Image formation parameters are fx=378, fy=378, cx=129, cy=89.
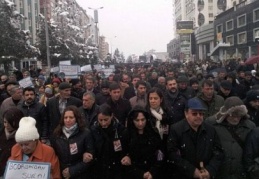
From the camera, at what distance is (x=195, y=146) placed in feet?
15.8

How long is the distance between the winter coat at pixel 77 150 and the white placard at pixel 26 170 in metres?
0.76

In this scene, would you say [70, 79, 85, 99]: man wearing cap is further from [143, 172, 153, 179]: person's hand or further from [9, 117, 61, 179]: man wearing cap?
[9, 117, 61, 179]: man wearing cap

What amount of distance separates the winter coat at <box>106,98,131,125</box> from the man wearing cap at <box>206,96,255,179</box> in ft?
9.23

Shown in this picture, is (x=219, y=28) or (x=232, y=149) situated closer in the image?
(x=232, y=149)

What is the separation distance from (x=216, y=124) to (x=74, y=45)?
3566 centimetres

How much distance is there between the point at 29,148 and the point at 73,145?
31.9 inches

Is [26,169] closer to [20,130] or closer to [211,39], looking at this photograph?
[20,130]

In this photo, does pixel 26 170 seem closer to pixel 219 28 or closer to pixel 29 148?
pixel 29 148

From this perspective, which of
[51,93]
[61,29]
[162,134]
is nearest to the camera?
[162,134]

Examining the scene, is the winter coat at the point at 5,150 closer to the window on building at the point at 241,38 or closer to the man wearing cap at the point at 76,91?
the man wearing cap at the point at 76,91

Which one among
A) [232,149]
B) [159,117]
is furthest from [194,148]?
[159,117]

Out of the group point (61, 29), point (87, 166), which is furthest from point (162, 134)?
point (61, 29)


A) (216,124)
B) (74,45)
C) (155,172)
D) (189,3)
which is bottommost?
(155,172)

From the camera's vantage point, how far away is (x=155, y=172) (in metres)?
5.08
